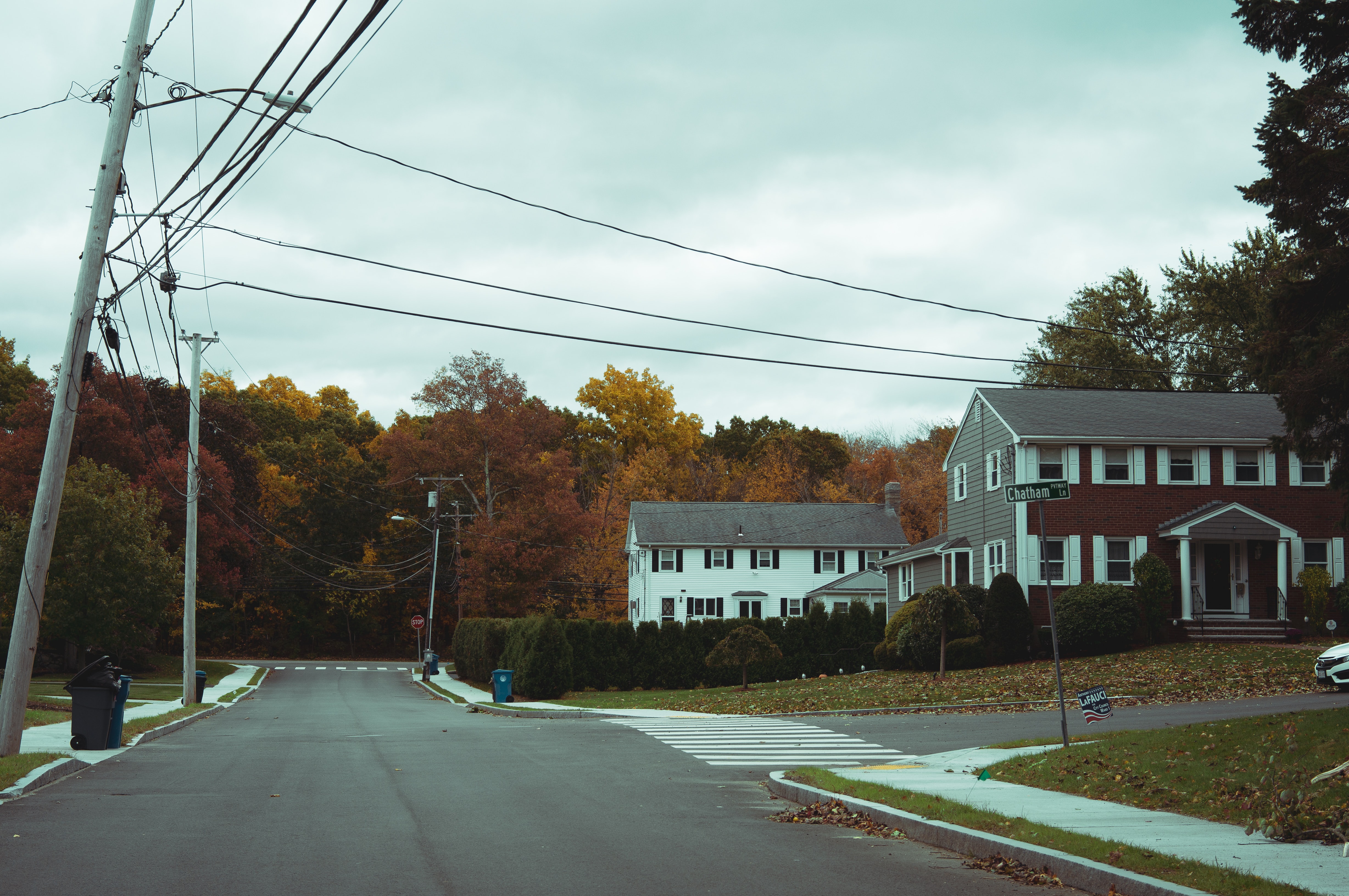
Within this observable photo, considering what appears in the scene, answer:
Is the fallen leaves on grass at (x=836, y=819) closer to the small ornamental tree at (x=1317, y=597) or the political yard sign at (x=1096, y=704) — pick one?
the political yard sign at (x=1096, y=704)

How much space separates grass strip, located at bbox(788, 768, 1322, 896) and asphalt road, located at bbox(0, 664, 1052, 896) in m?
0.59

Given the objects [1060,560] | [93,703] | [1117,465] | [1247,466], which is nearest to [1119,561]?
[1060,560]

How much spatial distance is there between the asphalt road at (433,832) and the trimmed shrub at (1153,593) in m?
21.3

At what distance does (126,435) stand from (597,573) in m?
28.4

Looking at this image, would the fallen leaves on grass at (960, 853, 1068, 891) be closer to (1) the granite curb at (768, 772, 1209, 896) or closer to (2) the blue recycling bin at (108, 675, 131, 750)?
(1) the granite curb at (768, 772, 1209, 896)

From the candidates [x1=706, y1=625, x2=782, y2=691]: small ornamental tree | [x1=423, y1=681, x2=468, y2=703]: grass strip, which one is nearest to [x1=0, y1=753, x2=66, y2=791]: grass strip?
[x1=423, y1=681, x2=468, y2=703]: grass strip

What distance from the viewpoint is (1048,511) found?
1405 inches

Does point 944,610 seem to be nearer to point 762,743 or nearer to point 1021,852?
point 762,743

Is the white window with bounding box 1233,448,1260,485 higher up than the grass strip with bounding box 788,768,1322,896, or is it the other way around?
the white window with bounding box 1233,448,1260,485

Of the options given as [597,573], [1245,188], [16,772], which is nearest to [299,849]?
[16,772]

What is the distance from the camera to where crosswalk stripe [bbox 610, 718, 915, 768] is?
1645 cm

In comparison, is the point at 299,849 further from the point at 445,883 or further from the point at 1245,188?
the point at 1245,188

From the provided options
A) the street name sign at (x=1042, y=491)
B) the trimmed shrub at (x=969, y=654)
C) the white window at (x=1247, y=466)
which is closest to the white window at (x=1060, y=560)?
the trimmed shrub at (x=969, y=654)

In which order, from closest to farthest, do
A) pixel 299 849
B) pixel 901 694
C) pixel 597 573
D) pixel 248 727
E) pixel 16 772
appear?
1. pixel 299 849
2. pixel 16 772
3. pixel 248 727
4. pixel 901 694
5. pixel 597 573
